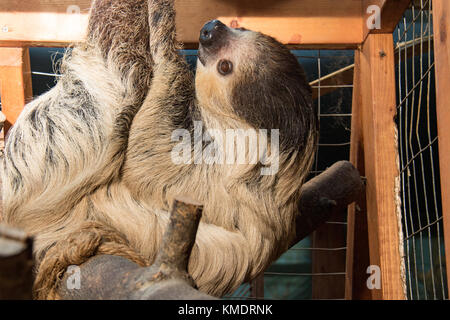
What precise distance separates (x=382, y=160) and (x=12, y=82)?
89.0 inches

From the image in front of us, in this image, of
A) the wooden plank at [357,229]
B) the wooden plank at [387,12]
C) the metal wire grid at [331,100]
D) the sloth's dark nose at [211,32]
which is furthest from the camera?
the metal wire grid at [331,100]

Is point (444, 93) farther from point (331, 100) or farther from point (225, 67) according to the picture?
point (331, 100)

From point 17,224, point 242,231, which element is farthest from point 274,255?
point 17,224

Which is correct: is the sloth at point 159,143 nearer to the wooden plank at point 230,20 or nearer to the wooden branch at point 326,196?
the wooden plank at point 230,20

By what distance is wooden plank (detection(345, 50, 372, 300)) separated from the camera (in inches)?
126

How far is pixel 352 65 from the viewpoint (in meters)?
3.48

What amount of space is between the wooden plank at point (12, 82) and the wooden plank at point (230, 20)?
0.24 ft

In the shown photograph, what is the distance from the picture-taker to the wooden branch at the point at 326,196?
2971 millimetres

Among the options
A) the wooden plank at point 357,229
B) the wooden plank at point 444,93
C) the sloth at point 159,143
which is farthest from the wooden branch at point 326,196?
the wooden plank at point 444,93

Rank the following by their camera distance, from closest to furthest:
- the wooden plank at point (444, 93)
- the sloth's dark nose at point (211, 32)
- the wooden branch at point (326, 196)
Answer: the wooden plank at point (444, 93), the sloth's dark nose at point (211, 32), the wooden branch at point (326, 196)

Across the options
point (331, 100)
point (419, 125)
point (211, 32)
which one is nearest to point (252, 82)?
point (211, 32)

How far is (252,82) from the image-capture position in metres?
2.27

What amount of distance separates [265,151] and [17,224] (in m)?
1.15

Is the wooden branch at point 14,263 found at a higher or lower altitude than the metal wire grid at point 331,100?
lower
